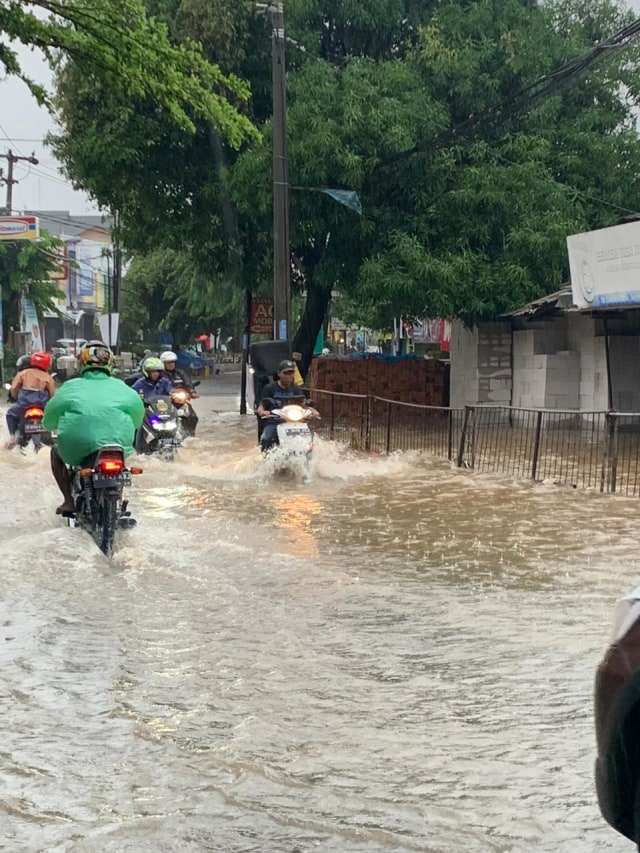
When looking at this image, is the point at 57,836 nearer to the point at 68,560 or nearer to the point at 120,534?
the point at 68,560

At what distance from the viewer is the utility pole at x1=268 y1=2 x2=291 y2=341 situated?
63.7ft

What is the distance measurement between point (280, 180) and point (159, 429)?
6.07m

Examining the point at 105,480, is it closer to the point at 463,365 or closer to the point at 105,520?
the point at 105,520

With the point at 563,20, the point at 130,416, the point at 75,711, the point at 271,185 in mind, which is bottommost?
the point at 75,711

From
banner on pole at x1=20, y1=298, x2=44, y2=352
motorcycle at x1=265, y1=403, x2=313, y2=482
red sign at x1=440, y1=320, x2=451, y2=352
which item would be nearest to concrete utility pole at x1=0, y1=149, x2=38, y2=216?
banner on pole at x1=20, y1=298, x2=44, y2=352

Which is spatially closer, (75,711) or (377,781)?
(377,781)

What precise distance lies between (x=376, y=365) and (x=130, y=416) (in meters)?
16.4

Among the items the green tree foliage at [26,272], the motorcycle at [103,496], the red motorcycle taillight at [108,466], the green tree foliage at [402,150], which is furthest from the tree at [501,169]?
the green tree foliage at [26,272]

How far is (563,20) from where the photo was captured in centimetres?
2423

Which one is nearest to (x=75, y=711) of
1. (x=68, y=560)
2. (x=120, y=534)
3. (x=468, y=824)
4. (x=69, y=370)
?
(x=468, y=824)

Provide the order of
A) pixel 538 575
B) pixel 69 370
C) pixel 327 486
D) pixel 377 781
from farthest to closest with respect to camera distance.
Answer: pixel 69 370
pixel 327 486
pixel 538 575
pixel 377 781

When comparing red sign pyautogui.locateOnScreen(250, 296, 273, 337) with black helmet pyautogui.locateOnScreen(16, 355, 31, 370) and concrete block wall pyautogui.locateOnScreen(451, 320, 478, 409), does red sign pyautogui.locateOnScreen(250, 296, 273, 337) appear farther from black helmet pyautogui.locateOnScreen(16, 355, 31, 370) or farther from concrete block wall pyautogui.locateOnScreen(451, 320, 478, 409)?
black helmet pyautogui.locateOnScreen(16, 355, 31, 370)

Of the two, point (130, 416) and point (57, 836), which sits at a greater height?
point (130, 416)

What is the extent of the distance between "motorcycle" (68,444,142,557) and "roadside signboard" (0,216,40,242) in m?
35.4
